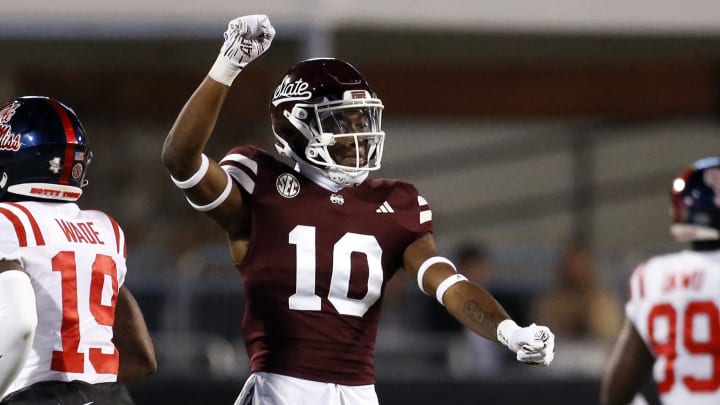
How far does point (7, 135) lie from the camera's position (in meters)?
3.36

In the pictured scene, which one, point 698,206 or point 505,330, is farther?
point 698,206

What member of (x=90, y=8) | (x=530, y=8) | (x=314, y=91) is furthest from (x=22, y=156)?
(x=530, y=8)

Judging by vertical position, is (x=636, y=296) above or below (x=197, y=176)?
below

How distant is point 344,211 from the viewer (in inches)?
143

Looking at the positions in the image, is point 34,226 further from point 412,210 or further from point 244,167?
point 412,210

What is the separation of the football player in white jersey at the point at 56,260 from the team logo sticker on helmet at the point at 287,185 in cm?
45

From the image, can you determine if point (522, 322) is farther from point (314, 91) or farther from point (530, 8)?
point (314, 91)

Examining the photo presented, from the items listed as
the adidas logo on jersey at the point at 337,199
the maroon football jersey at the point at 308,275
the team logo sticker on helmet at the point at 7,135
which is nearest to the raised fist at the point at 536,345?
the maroon football jersey at the point at 308,275

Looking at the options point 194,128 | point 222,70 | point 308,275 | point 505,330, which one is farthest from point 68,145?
point 505,330

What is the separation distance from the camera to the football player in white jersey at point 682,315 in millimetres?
4410

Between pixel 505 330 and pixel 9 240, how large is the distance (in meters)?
1.22

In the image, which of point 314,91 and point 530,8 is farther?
point 530,8

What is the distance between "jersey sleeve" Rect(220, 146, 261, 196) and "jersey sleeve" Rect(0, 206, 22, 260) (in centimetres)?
61

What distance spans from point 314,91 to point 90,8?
11.4 feet
